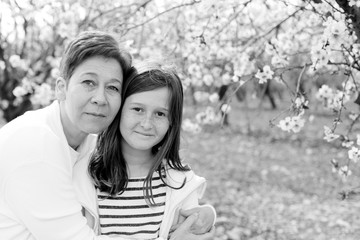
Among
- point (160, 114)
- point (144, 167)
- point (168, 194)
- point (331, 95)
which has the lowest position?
point (168, 194)

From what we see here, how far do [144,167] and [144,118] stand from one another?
0.25 meters

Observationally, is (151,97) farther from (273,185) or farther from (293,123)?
(273,185)

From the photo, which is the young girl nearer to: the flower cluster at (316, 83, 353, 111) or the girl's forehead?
the girl's forehead

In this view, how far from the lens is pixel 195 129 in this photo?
3.66 m

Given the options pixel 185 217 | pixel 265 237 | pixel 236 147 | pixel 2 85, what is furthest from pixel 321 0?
pixel 236 147

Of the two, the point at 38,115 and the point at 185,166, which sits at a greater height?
the point at 38,115

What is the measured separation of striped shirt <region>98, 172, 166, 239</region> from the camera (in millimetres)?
2068

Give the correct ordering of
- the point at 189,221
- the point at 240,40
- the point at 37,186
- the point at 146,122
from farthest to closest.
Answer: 1. the point at 240,40
2. the point at 189,221
3. the point at 146,122
4. the point at 37,186

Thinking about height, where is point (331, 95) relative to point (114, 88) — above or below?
above

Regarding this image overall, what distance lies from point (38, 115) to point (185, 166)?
68 cm

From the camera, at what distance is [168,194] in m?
2.16

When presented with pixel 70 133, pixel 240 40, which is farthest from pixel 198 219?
pixel 240 40

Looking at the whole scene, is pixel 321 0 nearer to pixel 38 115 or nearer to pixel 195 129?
pixel 38 115

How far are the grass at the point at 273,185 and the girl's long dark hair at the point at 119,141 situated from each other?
1.71ft
